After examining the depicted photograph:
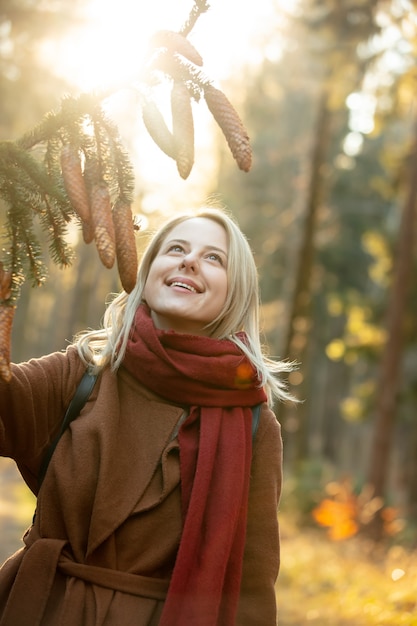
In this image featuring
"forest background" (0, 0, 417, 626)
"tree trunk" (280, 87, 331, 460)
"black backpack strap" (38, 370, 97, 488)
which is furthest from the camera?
"tree trunk" (280, 87, 331, 460)

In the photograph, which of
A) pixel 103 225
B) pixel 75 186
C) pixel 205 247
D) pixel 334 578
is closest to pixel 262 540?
pixel 205 247

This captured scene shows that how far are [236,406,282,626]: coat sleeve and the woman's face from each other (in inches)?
21.0

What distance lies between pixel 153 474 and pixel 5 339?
35.6 inches

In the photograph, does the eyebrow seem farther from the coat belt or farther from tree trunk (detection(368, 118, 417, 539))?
tree trunk (detection(368, 118, 417, 539))

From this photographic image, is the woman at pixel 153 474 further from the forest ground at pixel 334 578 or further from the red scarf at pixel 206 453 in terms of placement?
the forest ground at pixel 334 578

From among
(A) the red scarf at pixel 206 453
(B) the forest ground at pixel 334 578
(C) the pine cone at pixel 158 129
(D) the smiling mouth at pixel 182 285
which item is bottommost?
(B) the forest ground at pixel 334 578

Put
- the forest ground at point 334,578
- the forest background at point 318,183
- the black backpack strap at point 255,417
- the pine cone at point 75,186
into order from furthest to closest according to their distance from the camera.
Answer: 1. the forest background at point 318,183
2. the forest ground at point 334,578
3. the black backpack strap at point 255,417
4. the pine cone at point 75,186

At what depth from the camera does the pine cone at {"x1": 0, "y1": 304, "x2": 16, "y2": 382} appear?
7.40 feet

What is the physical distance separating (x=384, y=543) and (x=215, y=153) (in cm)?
1975

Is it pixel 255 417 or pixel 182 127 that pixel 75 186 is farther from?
pixel 255 417

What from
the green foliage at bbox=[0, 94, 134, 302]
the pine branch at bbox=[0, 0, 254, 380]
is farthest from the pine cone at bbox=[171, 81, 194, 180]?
the green foliage at bbox=[0, 94, 134, 302]

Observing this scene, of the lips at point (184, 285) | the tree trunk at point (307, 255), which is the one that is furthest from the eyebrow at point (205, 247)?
the tree trunk at point (307, 255)

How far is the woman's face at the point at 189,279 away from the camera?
3.18 m

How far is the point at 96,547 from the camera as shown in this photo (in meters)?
2.79
